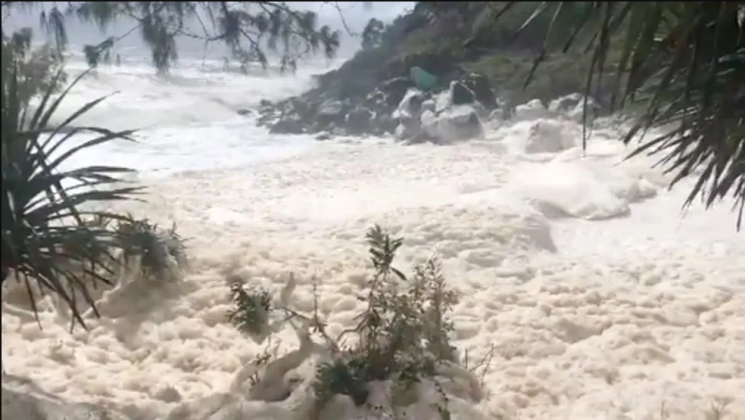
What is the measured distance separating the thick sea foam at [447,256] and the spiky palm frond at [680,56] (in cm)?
72

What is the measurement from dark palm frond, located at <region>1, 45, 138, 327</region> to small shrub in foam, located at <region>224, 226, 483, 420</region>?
1.92ft

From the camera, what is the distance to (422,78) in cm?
561

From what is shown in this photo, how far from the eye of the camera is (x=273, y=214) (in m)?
3.72

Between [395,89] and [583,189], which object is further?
[395,89]

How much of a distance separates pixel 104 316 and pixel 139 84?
29.8 inches

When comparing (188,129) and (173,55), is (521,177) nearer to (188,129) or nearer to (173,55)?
(188,129)

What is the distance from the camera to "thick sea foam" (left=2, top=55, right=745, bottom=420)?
2.21 m

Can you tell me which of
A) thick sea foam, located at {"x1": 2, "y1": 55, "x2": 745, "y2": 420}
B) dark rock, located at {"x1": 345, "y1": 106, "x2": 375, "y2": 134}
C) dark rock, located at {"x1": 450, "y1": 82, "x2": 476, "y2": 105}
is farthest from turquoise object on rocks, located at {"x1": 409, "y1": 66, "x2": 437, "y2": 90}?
thick sea foam, located at {"x1": 2, "y1": 55, "x2": 745, "y2": 420}

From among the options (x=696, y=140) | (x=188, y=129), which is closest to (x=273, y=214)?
(x=188, y=129)

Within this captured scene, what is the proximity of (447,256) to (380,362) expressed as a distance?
4.24ft

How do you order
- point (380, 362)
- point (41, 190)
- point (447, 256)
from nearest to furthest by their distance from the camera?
point (41, 190) < point (380, 362) < point (447, 256)

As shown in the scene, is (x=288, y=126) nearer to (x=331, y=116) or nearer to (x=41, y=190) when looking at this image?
(x=331, y=116)

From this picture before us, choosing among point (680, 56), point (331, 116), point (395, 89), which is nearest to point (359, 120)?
point (331, 116)

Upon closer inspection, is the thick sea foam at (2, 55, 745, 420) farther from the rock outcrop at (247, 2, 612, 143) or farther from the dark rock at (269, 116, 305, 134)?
the rock outcrop at (247, 2, 612, 143)
